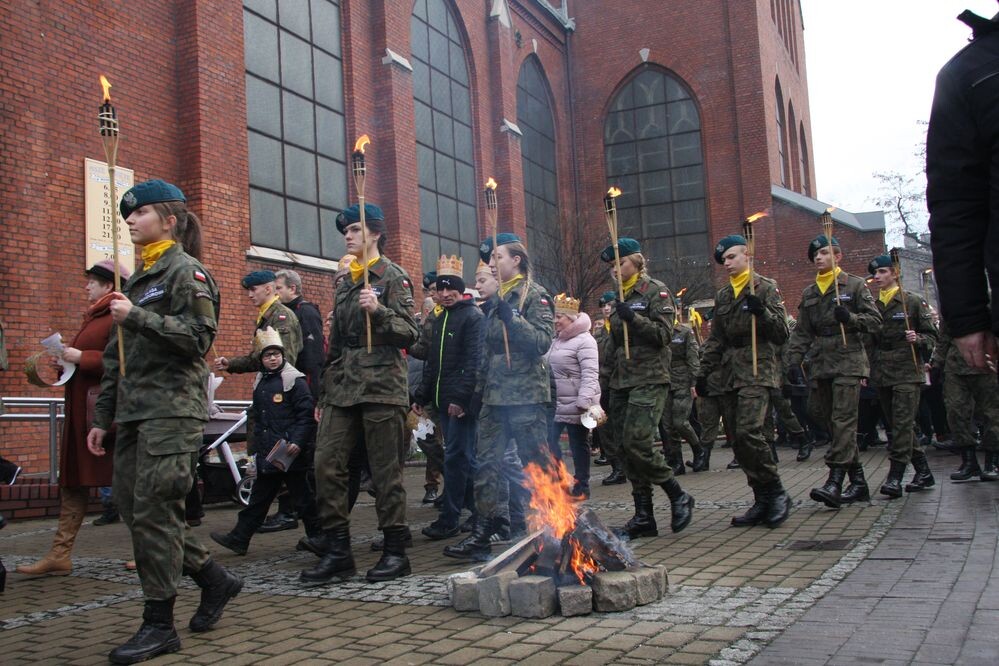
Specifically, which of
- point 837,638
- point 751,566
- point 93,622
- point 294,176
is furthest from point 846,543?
point 294,176

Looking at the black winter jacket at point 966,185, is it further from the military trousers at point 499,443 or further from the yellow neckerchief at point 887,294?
the yellow neckerchief at point 887,294

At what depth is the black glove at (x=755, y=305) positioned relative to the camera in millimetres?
6961

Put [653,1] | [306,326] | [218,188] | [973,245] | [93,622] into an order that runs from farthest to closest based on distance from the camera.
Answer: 1. [653,1]
2. [218,188]
3. [306,326]
4. [93,622]
5. [973,245]

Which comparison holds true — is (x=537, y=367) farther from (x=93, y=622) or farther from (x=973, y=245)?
(x=973, y=245)

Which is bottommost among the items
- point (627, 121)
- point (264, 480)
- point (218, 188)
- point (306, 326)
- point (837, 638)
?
point (837, 638)

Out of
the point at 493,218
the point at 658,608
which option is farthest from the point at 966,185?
the point at 493,218

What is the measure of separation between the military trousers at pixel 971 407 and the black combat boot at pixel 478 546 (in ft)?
18.2

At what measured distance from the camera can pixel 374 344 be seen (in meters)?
5.67

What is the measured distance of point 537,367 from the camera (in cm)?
650

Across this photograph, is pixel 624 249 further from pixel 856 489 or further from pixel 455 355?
pixel 856 489

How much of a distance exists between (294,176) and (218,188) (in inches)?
112

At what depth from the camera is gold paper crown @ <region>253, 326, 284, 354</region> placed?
7.00 meters

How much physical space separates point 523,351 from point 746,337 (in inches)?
75.9

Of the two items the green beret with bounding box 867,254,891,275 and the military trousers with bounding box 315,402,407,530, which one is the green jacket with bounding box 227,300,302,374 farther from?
the green beret with bounding box 867,254,891,275
